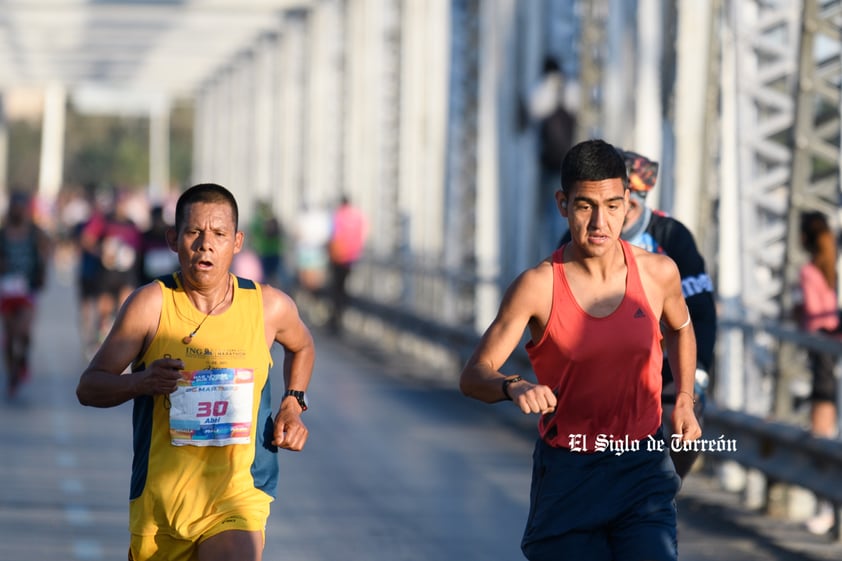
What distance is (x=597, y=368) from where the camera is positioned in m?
5.97

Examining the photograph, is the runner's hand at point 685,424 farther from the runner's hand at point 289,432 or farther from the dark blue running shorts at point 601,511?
the runner's hand at point 289,432

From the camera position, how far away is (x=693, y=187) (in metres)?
14.2

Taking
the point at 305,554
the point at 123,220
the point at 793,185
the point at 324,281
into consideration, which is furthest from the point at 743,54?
the point at 324,281

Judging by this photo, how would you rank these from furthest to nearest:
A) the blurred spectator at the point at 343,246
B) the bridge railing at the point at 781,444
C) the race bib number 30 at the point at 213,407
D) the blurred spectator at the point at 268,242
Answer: the blurred spectator at the point at 268,242
the blurred spectator at the point at 343,246
the bridge railing at the point at 781,444
the race bib number 30 at the point at 213,407

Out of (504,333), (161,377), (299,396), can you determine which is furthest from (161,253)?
(504,333)

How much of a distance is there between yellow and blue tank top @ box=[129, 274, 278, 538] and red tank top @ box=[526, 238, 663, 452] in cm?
92

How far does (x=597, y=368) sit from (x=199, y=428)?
124 centimetres

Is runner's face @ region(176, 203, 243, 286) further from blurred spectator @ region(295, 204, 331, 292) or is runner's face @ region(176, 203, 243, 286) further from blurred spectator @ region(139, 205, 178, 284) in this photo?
blurred spectator @ region(295, 204, 331, 292)

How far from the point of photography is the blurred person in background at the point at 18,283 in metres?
18.8

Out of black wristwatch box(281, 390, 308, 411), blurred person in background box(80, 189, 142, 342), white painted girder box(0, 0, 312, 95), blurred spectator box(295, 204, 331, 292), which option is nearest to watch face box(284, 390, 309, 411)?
black wristwatch box(281, 390, 308, 411)

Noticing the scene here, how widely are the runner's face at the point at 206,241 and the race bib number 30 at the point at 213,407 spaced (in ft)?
0.99

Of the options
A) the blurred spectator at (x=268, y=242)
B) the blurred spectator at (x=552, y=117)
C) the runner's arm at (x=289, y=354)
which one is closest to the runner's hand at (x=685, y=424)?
the runner's arm at (x=289, y=354)

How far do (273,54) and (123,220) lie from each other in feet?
83.7

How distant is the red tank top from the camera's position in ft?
19.6
